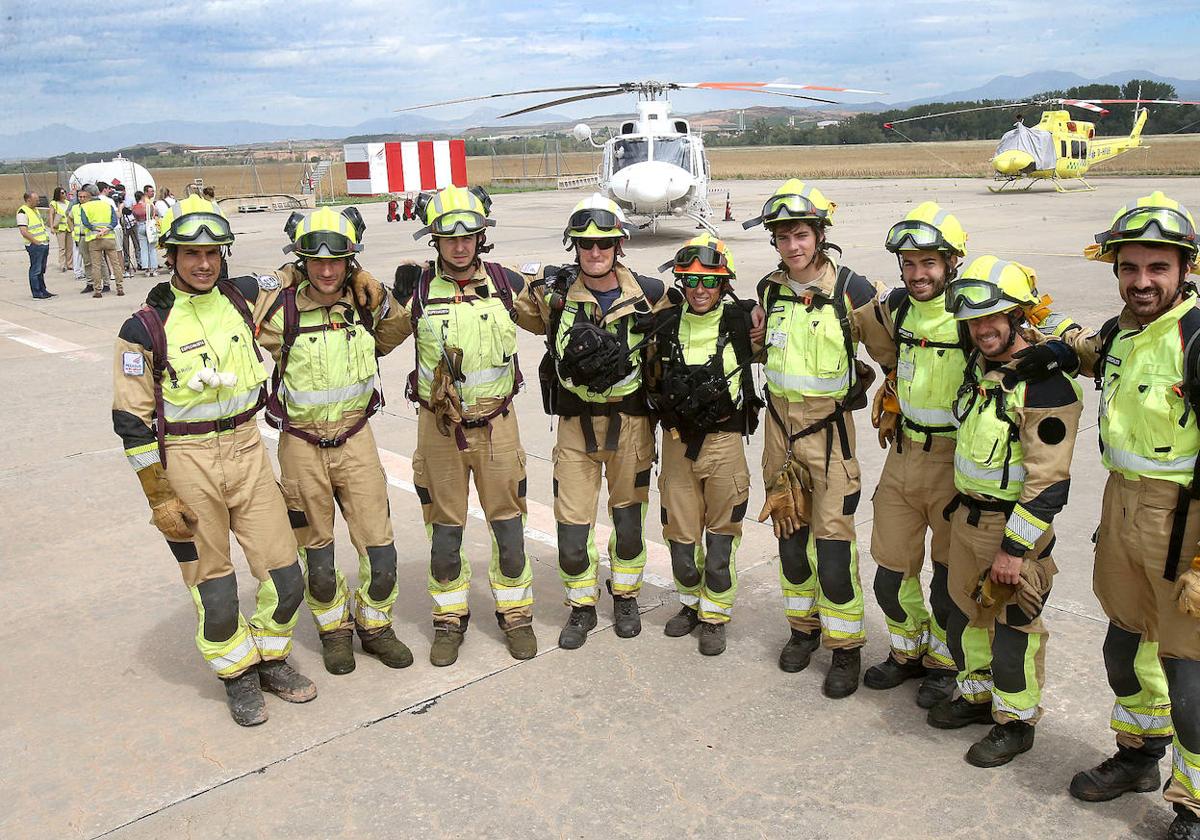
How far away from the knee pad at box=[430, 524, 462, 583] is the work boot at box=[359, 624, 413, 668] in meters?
0.35

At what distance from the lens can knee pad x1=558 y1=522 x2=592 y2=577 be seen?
4.77 m

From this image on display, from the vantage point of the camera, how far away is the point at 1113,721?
3.56 meters

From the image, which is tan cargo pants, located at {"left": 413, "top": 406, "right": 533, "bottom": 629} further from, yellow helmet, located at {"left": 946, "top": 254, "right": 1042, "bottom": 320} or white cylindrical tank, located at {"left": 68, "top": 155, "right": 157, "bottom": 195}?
white cylindrical tank, located at {"left": 68, "top": 155, "right": 157, "bottom": 195}

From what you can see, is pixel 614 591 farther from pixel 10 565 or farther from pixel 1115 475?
pixel 10 565

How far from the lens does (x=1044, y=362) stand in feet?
11.2

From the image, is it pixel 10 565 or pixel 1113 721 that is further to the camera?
pixel 10 565

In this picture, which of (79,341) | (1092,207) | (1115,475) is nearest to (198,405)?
(1115,475)

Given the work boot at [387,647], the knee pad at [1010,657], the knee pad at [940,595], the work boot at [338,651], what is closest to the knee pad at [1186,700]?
the knee pad at [1010,657]

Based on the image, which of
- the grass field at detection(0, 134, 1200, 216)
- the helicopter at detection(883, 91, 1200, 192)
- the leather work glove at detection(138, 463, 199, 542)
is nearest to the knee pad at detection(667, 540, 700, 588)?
the leather work glove at detection(138, 463, 199, 542)

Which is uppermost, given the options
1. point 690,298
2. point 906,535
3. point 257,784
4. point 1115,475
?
point 690,298

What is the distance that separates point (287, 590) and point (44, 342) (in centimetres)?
1077

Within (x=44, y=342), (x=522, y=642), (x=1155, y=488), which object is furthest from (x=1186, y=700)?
(x=44, y=342)

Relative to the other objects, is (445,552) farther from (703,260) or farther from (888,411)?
(888,411)

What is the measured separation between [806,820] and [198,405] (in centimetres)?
286
